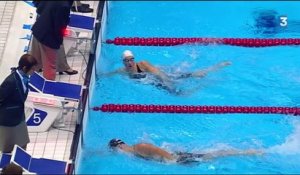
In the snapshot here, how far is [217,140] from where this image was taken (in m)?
8.66

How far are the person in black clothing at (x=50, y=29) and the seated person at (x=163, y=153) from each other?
133 centimetres

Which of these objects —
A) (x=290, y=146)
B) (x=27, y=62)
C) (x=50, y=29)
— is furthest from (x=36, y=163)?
(x=290, y=146)

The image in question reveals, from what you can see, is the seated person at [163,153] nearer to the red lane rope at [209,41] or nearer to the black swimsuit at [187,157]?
the black swimsuit at [187,157]

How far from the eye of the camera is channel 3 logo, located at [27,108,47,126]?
8.39 metres

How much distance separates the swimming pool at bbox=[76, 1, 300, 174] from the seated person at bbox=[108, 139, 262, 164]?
Answer: 68mm

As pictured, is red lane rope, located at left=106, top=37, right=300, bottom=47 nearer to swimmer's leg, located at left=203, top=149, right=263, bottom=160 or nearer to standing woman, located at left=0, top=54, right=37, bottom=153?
swimmer's leg, located at left=203, top=149, right=263, bottom=160

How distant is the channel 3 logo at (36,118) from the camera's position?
330 inches

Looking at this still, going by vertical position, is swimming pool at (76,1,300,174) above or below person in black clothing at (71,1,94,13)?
below

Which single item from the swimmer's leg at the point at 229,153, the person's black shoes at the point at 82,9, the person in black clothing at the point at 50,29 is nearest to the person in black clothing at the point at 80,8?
the person's black shoes at the point at 82,9

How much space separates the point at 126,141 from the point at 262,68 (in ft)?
7.64

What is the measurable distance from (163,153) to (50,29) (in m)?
1.92

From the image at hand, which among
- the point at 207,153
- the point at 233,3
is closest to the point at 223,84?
the point at 207,153

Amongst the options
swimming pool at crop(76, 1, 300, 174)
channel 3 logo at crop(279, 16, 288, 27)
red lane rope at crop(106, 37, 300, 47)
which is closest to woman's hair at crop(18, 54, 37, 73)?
swimming pool at crop(76, 1, 300, 174)

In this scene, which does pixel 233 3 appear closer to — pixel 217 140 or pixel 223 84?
pixel 223 84
